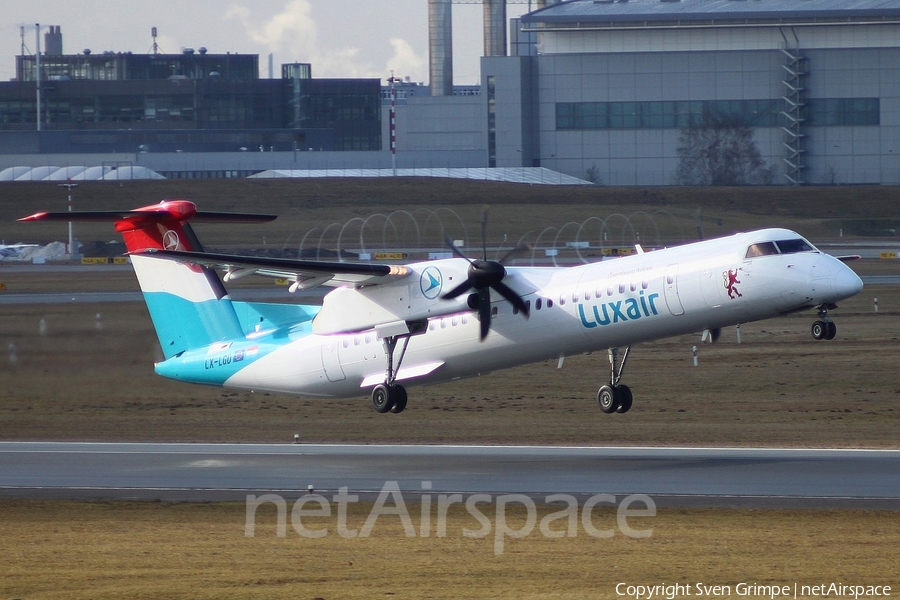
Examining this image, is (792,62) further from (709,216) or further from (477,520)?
(477,520)

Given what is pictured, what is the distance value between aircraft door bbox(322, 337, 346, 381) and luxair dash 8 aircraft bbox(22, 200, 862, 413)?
0.03m

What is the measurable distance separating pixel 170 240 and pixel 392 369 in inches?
317

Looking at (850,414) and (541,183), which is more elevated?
(541,183)

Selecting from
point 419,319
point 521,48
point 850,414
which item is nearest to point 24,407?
point 419,319

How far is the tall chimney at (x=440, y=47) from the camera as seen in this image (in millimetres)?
A: 130125

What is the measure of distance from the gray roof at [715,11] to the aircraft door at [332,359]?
7891cm

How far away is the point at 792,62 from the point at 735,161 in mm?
9692

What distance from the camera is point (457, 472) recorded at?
2878 cm

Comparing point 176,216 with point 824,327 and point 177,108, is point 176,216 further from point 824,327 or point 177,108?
point 177,108

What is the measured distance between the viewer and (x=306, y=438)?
35625 millimetres

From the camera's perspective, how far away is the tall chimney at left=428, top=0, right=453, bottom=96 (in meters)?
130

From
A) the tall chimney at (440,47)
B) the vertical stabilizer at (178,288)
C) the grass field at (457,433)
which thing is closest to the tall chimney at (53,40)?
the tall chimney at (440,47)

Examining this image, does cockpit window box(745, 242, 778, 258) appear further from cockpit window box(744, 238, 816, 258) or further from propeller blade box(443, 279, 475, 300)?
propeller blade box(443, 279, 475, 300)

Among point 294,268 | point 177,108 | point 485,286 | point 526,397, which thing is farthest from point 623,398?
point 177,108
